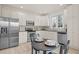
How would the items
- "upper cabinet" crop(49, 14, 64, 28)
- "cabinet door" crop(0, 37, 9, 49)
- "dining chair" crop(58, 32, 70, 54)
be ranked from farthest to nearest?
1. "cabinet door" crop(0, 37, 9, 49)
2. "upper cabinet" crop(49, 14, 64, 28)
3. "dining chair" crop(58, 32, 70, 54)

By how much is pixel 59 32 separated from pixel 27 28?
75 centimetres

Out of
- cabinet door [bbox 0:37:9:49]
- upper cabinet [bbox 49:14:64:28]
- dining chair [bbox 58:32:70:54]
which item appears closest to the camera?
dining chair [bbox 58:32:70:54]

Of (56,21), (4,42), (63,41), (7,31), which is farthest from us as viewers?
(7,31)

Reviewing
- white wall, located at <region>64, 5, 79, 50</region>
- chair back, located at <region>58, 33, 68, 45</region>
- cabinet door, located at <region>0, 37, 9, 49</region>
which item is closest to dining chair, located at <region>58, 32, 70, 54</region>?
chair back, located at <region>58, 33, 68, 45</region>

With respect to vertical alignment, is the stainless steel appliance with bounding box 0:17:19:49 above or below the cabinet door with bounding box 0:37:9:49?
above

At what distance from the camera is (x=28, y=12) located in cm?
194

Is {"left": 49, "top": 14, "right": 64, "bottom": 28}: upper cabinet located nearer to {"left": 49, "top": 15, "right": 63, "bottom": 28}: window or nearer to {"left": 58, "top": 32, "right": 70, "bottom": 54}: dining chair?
{"left": 49, "top": 15, "right": 63, "bottom": 28}: window

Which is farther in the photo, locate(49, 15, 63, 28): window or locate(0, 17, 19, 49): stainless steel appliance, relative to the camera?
locate(0, 17, 19, 49): stainless steel appliance

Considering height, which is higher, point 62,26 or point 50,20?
point 50,20

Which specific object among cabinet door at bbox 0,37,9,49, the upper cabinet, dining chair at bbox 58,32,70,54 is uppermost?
the upper cabinet

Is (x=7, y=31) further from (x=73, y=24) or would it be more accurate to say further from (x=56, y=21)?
(x=73, y=24)

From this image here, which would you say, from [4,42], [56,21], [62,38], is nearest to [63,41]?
[62,38]

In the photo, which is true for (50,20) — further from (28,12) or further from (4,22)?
(4,22)
